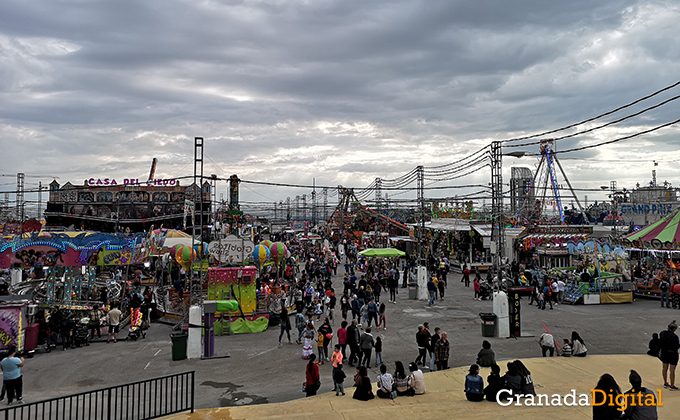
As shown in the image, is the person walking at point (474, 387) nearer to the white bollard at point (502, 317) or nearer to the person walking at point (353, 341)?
the person walking at point (353, 341)

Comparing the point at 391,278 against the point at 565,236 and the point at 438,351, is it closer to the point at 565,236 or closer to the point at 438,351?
the point at 438,351

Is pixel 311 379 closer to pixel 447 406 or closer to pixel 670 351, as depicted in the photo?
pixel 447 406

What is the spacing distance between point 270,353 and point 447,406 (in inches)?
279

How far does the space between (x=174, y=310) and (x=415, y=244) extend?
91.6 ft

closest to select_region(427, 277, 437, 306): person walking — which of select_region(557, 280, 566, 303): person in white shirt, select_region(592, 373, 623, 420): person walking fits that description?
select_region(557, 280, 566, 303): person in white shirt

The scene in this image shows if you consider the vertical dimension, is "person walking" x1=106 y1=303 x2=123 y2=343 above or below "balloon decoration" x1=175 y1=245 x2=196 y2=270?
below

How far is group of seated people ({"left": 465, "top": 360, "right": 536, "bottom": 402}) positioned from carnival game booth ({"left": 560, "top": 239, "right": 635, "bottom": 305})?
15.9 meters

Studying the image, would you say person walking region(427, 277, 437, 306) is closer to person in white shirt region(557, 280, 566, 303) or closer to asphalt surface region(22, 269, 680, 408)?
asphalt surface region(22, 269, 680, 408)

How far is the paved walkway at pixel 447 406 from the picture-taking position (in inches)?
327

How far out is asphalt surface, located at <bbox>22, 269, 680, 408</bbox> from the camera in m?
11.4

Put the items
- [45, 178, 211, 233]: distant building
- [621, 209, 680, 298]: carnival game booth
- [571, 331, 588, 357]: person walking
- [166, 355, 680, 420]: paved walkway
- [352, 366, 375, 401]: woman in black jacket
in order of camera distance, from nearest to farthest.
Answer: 1. [166, 355, 680, 420]: paved walkway
2. [352, 366, 375, 401]: woman in black jacket
3. [571, 331, 588, 357]: person walking
4. [621, 209, 680, 298]: carnival game booth
5. [45, 178, 211, 233]: distant building

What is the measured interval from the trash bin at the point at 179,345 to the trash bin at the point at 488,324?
977 centimetres

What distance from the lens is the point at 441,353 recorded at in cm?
1203

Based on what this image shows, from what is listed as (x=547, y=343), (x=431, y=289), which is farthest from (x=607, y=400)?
(x=431, y=289)
